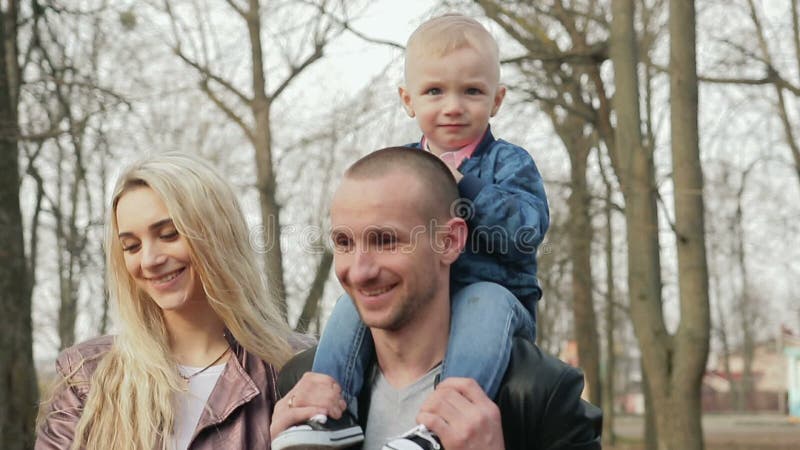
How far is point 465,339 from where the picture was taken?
298 cm

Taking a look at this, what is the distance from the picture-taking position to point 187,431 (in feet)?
12.3

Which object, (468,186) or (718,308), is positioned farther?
(718,308)

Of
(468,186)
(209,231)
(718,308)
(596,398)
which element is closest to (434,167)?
(468,186)

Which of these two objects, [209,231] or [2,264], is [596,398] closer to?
[2,264]

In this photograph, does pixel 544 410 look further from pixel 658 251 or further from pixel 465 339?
pixel 658 251

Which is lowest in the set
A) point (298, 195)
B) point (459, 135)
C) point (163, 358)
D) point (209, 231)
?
point (163, 358)

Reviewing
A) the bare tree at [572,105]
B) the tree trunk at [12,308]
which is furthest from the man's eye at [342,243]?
the bare tree at [572,105]

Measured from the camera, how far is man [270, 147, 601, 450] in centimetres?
288

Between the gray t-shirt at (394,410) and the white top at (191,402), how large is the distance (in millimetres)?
892

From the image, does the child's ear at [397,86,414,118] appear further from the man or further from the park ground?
the park ground

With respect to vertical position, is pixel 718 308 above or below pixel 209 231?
above

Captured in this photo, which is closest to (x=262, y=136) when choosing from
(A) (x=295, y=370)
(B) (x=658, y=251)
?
(B) (x=658, y=251)

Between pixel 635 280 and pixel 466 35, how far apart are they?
5315 millimetres

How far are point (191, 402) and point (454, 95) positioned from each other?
1350 mm
